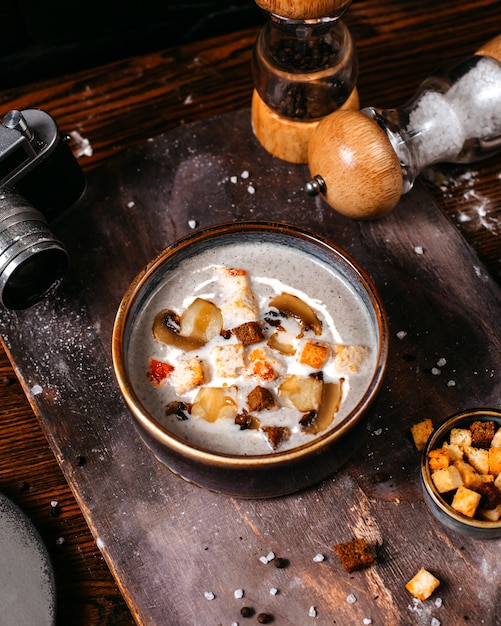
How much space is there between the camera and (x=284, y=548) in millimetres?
1416

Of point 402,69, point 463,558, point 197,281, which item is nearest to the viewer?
point 463,558

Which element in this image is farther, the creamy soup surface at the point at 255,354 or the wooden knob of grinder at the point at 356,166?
the wooden knob of grinder at the point at 356,166

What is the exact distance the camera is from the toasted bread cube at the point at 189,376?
55.6 inches

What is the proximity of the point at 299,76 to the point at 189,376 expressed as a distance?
70cm

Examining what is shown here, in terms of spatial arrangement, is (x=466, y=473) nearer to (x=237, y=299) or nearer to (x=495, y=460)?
(x=495, y=460)

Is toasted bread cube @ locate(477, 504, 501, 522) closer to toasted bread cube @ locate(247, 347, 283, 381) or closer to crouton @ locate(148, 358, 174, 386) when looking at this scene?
toasted bread cube @ locate(247, 347, 283, 381)

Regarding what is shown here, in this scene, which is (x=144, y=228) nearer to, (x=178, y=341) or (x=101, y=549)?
(x=178, y=341)

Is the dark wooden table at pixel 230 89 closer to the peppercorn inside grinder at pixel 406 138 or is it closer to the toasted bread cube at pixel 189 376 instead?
the peppercorn inside grinder at pixel 406 138

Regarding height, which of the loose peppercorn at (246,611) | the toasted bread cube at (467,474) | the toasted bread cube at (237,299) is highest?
the toasted bread cube at (237,299)

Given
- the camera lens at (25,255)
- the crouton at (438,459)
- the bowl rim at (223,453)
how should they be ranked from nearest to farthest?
the bowl rim at (223,453)
the crouton at (438,459)
the camera lens at (25,255)

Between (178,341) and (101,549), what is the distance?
0.37m

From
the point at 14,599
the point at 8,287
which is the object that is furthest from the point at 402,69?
the point at 14,599

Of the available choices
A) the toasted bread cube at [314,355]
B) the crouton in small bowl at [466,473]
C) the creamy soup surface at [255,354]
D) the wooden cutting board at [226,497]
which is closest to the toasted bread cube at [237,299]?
the creamy soup surface at [255,354]

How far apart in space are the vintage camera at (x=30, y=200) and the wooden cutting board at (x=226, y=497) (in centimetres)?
6
